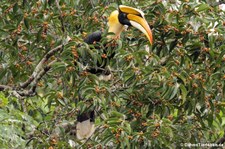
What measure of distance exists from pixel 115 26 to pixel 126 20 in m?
0.10

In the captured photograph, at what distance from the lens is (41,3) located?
16.3 feet

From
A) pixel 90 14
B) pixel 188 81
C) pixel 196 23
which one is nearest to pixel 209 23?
pixel 196 23

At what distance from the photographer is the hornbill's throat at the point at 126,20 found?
477 cm

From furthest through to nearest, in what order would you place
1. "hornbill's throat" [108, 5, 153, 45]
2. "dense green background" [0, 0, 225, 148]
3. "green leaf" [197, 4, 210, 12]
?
"hornbill's throat" [108, 5, 153, 45] → "green leaf" [197, 4, 210, 12] → "dense green background" [0, 0, 225, 148]

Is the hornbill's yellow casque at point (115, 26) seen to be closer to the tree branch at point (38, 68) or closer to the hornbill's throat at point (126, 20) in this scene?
the hornbill's throat at point (126, 20)

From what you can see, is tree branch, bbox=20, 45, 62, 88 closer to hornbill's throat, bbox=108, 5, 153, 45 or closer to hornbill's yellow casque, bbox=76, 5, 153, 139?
hornbill's yellow casque, bbox=76, 5, 153, 139

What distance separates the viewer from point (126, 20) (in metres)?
5.53

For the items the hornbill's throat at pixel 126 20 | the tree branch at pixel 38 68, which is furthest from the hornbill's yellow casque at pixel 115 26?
the tree branch at pixel 38 68

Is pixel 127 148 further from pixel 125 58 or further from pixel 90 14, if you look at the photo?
pixel 90 14

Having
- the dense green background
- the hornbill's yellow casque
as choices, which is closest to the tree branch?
the dense green background

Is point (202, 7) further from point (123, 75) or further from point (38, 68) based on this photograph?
point (38, 68)

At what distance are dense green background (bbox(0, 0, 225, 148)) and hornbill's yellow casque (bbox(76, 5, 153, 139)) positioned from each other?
0.07m

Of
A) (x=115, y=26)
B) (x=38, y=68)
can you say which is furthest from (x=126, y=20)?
(x=38, y=68)

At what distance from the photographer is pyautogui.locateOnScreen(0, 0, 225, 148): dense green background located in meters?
4.21
